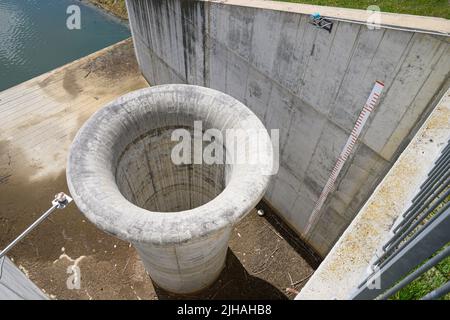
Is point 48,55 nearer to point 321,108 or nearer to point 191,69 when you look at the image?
point 191,69

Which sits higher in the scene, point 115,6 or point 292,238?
point 115,6

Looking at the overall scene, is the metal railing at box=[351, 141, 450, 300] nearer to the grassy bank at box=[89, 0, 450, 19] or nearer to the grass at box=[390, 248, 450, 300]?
the grass at box=[390, 248, 450, 300]

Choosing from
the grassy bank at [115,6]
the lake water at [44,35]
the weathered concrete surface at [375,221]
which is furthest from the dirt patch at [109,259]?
the grassy bank at [115,6]

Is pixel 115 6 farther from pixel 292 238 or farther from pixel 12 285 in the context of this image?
pixel 12 285

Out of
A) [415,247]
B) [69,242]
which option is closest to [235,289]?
[69,242]

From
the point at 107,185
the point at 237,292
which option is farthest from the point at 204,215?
the point at 237,292

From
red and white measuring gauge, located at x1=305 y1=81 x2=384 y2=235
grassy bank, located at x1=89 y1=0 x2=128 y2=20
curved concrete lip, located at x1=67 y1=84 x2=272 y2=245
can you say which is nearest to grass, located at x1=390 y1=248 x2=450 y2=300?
curved concrete lip, located at x1=67 y1=84 x2=272 y2=245
